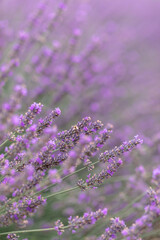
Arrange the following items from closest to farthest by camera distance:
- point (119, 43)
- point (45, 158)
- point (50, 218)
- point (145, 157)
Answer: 1. point (45, 158)
2. point (50, 218)
3. point (145, 157)
4. point (119, 43)

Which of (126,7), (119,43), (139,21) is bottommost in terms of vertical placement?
(119,43)

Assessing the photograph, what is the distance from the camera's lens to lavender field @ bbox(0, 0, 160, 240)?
1244 millimetres

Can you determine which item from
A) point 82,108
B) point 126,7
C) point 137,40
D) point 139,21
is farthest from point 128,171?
point 126,7

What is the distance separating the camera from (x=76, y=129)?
130 cm

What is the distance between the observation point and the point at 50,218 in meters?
2.27

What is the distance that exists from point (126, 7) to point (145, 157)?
14.6 ft

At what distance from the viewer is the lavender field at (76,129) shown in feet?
4.08

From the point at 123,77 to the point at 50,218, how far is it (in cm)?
226

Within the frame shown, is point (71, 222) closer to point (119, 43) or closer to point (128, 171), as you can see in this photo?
point (128, 171)

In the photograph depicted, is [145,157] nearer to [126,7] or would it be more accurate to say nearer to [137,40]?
[137,40]

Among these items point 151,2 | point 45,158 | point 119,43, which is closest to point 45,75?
point 45,158

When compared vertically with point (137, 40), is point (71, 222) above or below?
below

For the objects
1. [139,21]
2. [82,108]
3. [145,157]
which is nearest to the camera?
[82,108]

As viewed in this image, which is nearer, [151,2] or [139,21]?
[139,21]
